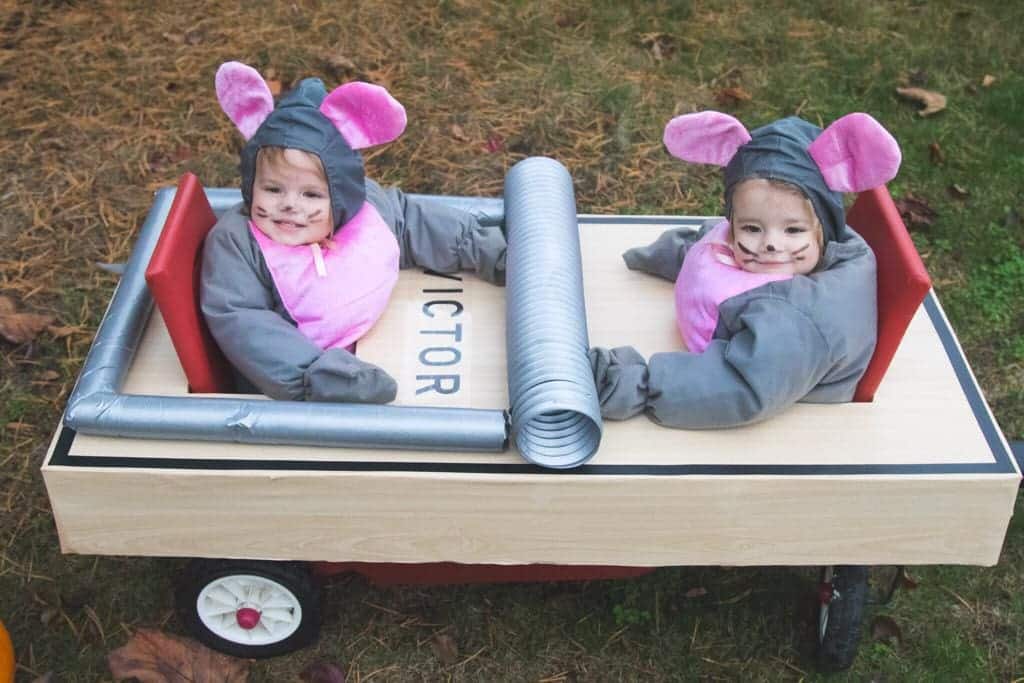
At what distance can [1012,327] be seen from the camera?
3.27m

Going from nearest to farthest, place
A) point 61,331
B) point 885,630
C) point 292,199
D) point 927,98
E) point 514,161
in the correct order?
point 292,199 < point 885,630 < point 61,331 < point 514,161 < point 927,98

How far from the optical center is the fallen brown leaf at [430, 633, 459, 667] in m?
2.44

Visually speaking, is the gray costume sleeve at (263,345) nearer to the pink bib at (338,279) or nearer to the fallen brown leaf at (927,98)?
the pink bib at (338,279)

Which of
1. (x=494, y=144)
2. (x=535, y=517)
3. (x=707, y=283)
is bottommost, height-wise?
(x=494, y=144)

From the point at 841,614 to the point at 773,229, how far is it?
866 mm

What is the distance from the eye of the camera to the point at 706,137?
2121mm

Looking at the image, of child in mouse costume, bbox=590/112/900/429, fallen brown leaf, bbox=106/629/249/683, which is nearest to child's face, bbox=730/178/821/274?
child in mouse costume, bbox=590/112/900/429

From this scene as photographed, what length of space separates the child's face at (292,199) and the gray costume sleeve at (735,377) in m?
0.65

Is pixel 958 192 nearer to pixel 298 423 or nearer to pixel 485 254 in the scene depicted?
pixel 485 254

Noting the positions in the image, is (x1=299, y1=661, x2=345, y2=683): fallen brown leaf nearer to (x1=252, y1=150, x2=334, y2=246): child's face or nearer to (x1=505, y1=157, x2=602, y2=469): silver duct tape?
(x1=505, y1=157, x2=602, y2=469): silver duct tape

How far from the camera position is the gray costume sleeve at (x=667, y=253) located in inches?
95.3

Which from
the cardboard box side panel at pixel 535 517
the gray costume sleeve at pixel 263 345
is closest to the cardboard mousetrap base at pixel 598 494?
the cardboard box side panel at pixel 535 517

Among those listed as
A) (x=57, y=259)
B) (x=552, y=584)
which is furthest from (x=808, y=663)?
(x=57, y=259)

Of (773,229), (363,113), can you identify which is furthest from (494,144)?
(773,229)
